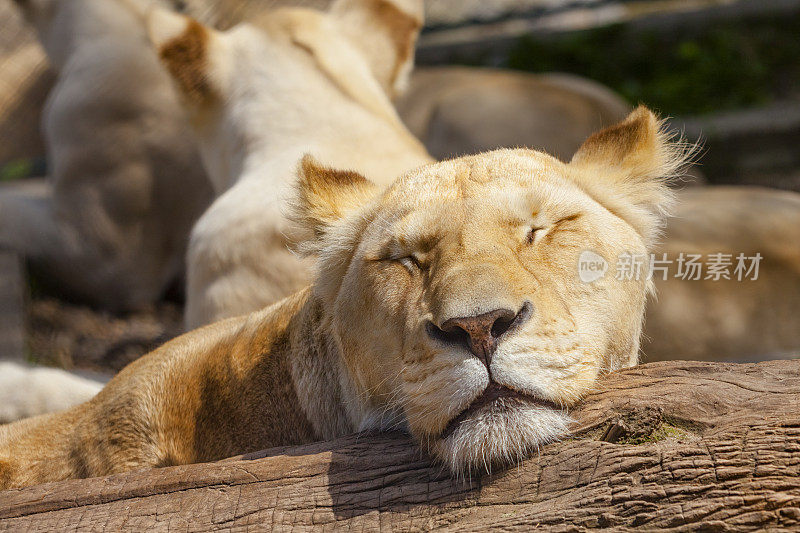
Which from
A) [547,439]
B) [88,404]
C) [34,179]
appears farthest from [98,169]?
[547,439]

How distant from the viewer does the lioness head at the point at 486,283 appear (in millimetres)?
1985

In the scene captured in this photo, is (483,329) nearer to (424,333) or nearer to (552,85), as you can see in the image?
(424,333)

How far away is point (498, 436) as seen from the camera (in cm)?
200

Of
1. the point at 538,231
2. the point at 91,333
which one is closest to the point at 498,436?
the point at 538,231

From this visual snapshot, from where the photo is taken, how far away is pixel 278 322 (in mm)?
2898

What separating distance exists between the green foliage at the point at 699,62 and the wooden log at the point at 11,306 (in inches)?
198

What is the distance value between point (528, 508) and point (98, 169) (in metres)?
5.14

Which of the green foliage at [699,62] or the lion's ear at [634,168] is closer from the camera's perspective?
the lion's ear at [634,168]

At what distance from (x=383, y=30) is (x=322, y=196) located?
2567mm

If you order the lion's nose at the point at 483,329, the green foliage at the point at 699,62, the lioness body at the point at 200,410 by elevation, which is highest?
the green foliage at the point at 699,62

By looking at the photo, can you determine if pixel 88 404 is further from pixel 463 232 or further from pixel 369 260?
pixel 463 232

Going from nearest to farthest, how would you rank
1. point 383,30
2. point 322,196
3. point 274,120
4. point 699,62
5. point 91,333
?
point 322,196, point 274,120, point 383,30, point 91,333, point 699,62

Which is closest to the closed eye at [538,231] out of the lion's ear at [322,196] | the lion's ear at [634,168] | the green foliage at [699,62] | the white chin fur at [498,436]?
the lion's ear at [634,168]

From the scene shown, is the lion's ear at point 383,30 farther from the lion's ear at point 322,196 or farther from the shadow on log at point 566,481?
the shadow on log at point 566,481
